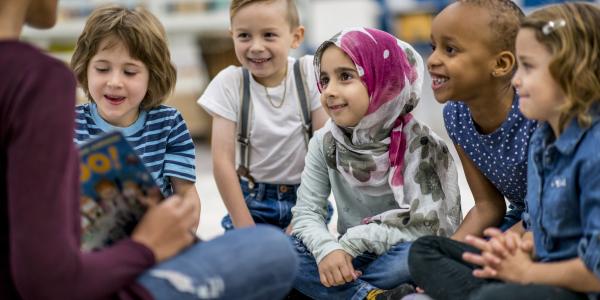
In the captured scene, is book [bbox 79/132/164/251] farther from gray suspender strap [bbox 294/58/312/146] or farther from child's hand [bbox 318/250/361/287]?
gray suspender strap [bbox 294/58/312/146]

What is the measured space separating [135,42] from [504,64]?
0.81 m

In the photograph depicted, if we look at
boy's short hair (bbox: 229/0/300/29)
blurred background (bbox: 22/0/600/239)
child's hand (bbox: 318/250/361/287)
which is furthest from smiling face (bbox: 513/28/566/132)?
blurred background (bbox: 22/0/600/239)

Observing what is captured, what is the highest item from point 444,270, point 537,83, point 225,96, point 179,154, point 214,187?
point 537,83

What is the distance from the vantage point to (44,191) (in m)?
1.00

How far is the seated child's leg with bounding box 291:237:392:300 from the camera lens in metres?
1.75

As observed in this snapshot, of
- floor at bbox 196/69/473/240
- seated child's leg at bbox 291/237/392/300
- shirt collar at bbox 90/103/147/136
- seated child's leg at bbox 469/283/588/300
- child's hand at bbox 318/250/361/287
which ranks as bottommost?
floor at bbox 196/69/473/240

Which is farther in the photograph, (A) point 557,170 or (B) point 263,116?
(B) point 263,116

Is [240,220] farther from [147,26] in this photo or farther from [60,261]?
[60,261]

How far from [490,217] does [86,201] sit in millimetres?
940

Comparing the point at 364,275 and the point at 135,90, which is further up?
the point at 135,90

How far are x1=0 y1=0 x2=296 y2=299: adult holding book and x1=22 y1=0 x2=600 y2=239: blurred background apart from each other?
3676 mm

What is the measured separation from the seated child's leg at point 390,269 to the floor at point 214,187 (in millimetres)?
750

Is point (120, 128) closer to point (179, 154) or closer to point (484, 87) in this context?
point (179, 154)

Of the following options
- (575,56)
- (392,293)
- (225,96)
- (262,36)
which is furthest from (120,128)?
(575,56)
